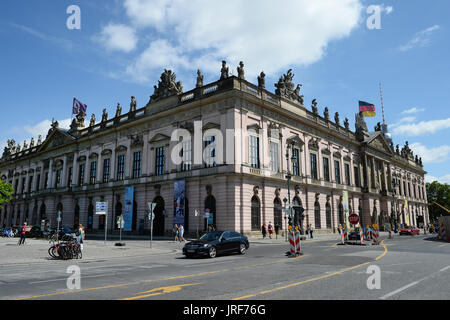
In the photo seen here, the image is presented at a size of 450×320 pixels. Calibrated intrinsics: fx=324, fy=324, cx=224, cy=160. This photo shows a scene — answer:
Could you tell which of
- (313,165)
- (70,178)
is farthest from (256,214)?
(70,178)

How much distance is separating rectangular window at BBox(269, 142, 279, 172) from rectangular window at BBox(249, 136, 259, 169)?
2382 mm

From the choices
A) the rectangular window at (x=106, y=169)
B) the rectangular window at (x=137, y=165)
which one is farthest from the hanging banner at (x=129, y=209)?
the rectangular window at (x=106, y=169)

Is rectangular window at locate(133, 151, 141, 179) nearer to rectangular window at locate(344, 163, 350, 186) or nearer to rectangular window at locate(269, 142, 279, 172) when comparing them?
rectangular window at locate(269, 142, 279, 172)

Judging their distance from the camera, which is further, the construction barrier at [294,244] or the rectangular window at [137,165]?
the rectangular window at [137,165]

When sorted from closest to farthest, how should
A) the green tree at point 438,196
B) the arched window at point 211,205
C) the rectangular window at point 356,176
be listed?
the arched window at point 211,205 < the rectangular window at point 356,176 < the green tree at point 438,196

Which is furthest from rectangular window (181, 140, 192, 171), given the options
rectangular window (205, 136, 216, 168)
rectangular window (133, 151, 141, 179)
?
rectangular window (133, 151, 141, 179)

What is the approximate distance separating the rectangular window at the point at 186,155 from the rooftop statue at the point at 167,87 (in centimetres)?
673

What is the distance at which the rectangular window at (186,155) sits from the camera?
3453 centimetres

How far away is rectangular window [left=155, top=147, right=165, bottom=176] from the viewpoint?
37.5 metres

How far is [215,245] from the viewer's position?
57.5 ft

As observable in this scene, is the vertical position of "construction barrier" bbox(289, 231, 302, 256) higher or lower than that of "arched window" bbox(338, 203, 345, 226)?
lower

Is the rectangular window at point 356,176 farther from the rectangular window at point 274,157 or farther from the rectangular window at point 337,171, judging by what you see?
the rectangular window at point 274,157
